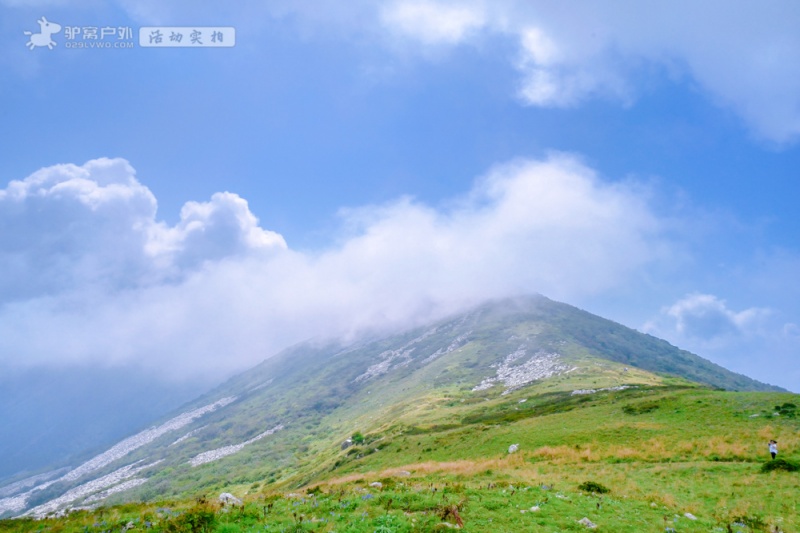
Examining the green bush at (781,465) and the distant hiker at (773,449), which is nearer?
the green bush at (781,465)

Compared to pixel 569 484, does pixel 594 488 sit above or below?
above

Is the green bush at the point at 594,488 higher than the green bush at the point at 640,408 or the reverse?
higher

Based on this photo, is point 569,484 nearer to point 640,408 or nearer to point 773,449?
point 773,449

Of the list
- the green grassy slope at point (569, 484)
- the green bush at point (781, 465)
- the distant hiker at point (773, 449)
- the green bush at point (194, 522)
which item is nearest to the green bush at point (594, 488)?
the green grassy slope at point (569, 484)

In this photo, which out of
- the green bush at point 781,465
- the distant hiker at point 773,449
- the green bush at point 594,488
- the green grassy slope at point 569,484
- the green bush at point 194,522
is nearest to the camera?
the green bush at point 194,522

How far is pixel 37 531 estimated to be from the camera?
18891 mm

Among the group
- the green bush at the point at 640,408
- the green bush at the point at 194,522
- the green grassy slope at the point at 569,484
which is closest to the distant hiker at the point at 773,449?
the green grassy slope at the point at 569,484

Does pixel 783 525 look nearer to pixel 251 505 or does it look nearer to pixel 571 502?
pixel 571 502

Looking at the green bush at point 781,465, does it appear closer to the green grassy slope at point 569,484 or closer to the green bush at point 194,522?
the green grassy slope at point 569,484

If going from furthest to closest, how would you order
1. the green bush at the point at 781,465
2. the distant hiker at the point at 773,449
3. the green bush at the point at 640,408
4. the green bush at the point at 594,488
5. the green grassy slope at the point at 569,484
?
1. the green bush at the point at 640,408
2. the distant hiker at the point at 773,449
3. the green bush at the point at 781,465
4. the green bush at the point at 594,488
5. the green grassy slope at the point at 569,484

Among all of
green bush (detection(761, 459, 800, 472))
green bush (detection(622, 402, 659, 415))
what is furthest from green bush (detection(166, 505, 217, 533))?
green bush (detection(622, 402, 659, 415))

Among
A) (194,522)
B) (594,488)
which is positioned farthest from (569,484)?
(194,522)

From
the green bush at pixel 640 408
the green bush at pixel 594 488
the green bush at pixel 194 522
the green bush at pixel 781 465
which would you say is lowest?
the green bush at pixel 781 465

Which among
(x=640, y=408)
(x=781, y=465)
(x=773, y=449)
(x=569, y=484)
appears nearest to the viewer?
(x=569, y=484)
